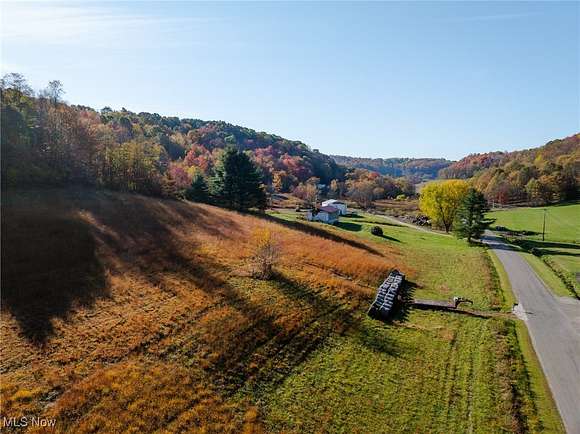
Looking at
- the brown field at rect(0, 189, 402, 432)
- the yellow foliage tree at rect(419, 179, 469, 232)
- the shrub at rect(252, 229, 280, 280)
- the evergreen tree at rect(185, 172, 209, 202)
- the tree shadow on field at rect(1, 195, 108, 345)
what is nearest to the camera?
the brown field at rect(0, 189, 402, 432)

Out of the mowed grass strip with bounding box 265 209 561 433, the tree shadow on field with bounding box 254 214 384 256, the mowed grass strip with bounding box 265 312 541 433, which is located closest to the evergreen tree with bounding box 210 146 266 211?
the tree shadow on field with bounding box 254 214 384 256

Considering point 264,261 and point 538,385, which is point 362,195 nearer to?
point 264,261

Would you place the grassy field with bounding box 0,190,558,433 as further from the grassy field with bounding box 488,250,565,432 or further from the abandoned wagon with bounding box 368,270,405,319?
the abandoned wagon with bounding box 368,270,405,319

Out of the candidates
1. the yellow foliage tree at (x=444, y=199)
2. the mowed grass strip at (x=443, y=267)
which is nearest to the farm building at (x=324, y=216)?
the mowed grass strip at (x=443, y=267)

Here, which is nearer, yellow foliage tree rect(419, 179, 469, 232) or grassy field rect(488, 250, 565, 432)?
grassy field rect(488, 250, 565, 432)

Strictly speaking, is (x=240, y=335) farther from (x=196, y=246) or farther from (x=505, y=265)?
(x=505, y=265)

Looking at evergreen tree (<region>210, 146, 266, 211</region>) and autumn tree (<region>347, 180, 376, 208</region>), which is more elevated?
evergreen tree (<region>210, 146, 266, 211</region>)
